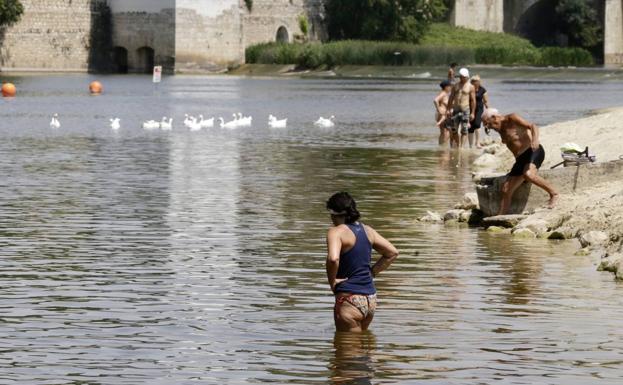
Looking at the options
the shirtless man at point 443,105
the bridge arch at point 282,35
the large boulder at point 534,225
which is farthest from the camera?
the bridge arch at point 282,35

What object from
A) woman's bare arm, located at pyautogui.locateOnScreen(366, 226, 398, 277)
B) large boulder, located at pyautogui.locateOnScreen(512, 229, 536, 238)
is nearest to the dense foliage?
large boulder, located at pyautogui.locateOnScreen(512, 229, 536, 238)

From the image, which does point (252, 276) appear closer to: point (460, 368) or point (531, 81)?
point (460, 368)

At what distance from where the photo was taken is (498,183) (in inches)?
653

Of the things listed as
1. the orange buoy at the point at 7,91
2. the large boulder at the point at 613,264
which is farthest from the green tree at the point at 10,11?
the large boulder at the point at 613,264

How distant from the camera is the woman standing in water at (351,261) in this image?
10203 millimetres

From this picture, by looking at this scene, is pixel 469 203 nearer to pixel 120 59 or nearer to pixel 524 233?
pixel 524 233

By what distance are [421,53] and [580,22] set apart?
47.4 ft

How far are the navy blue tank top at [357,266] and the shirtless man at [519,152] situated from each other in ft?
20.3

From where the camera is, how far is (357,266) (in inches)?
405

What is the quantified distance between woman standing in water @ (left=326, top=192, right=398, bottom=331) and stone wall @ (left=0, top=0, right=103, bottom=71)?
243 feet

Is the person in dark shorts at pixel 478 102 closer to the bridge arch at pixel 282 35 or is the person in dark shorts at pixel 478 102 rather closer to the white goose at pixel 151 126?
the white goose at pixel 151 126

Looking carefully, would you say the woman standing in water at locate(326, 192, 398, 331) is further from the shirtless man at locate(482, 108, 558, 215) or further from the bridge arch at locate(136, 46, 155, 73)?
the bridge arch at locate(136, 46, 155, 73)

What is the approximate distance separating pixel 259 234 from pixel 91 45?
237 feet

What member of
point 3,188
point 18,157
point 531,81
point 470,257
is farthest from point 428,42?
point 470,257
